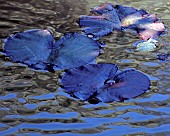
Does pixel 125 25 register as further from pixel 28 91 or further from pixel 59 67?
pixel 28 91

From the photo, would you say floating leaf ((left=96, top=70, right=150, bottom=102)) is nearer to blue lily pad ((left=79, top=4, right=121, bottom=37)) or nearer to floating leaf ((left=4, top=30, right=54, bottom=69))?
floating leaf ((left=4, top=30, right=54, bottom=69))

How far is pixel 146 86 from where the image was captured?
1.82 meters

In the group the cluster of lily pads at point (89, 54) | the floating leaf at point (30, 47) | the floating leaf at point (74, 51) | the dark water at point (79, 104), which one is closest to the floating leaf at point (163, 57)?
the dark water at point (79, 104)


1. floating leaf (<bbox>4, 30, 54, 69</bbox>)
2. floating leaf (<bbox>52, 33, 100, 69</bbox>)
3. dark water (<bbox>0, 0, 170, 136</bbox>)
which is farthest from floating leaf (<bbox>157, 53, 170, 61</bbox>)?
floating leaf (<bbox>4, 30, 54, 69</bbox>)

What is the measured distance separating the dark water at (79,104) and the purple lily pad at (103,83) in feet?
0.11

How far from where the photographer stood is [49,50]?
2031 mm

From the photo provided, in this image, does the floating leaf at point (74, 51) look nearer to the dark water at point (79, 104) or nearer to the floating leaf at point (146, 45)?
the dark water at point (79, 104)

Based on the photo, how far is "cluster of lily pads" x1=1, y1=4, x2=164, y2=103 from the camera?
1.77m

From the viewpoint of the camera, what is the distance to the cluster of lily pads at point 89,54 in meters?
1.77

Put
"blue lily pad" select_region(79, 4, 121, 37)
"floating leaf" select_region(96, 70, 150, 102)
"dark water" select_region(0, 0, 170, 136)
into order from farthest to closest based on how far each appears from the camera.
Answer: "blue lily pad" select_region(79, 4, 121, 37) < "floating leaf" select_region(96, 70, 150, 102) < "dark water" select_region(0, 0, 170, 136)

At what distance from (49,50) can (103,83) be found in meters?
0.37

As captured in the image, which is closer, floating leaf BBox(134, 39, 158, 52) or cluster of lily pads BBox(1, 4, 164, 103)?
cluster of lily pads BBox(1, 4, 164, 103)

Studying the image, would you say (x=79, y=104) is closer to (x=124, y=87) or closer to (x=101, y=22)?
(x=124, y=87)

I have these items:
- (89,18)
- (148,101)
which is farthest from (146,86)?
(89,18)
